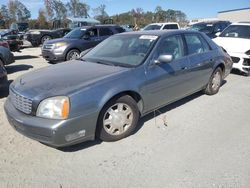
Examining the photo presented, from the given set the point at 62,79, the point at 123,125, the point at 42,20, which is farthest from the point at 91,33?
the point at 42,20

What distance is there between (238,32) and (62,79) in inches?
305

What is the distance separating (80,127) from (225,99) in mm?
3775

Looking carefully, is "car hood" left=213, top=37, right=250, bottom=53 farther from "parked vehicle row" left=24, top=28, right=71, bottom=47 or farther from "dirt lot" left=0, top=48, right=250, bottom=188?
"parked vehicle row" left=24, top=28, right=71, bottom=47

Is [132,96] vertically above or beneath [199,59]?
beneath

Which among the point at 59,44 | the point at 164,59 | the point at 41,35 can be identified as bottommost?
the point at 41,35

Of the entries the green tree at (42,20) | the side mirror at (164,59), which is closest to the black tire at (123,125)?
the side mirror at (164,59)

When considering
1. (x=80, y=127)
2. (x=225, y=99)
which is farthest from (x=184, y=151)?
(x=225, y=99)

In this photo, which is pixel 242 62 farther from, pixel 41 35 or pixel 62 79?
pixel 41 35

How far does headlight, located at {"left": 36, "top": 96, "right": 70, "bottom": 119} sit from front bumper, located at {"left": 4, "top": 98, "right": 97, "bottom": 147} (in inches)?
2.4

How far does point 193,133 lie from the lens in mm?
4328

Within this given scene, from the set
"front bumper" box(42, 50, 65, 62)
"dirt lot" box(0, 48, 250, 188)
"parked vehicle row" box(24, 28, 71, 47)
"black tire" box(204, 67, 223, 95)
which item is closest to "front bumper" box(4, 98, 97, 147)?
"dirt lot" box(0, 48, 250, 188)

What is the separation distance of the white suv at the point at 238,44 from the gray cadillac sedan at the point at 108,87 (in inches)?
119

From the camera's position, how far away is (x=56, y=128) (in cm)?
331

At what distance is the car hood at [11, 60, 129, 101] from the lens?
354 cm
